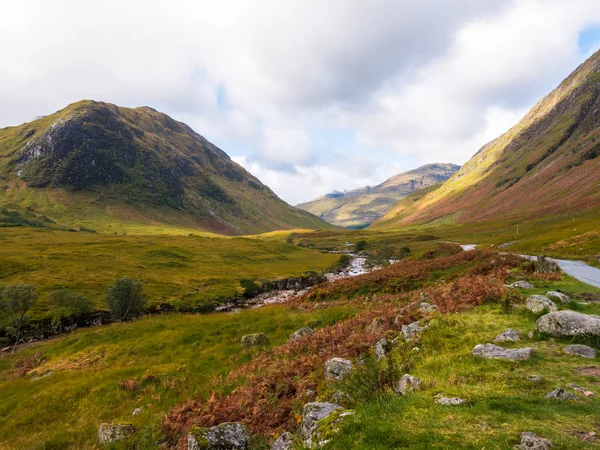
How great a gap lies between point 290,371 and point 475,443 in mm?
8809

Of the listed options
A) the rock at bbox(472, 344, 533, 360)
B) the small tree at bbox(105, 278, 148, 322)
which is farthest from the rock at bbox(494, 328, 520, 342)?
the small tree at bbox(105, 278, 148, 322)

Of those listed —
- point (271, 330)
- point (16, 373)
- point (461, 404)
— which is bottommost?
point (16, 373)

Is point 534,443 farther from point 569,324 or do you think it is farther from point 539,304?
point 539,304

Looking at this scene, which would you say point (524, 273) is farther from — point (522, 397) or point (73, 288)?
point (73, 288)

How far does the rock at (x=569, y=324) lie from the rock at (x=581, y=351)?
0.90 m

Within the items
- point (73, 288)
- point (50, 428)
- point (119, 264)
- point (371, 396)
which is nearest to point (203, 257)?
point (119, 264)

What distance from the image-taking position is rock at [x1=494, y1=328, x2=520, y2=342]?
34.8 ft

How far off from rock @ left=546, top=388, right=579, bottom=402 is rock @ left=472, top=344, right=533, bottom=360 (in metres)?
2.22

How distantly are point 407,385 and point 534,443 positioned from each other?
3.75m

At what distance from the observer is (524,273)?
22.3m

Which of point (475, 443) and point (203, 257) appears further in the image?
point (203, 257)

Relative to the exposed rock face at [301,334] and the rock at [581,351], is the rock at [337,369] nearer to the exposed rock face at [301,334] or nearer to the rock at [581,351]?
the rock at [581,351]

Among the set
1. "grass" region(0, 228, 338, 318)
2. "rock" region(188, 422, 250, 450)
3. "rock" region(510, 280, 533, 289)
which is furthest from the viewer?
"grass" region(0, 228, 338, 318)

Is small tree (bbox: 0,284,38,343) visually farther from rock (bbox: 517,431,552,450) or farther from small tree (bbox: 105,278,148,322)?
rock (bbox: 517,431,552,450)
